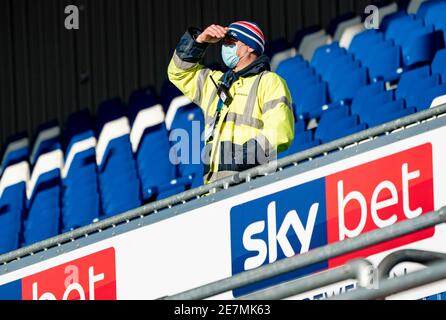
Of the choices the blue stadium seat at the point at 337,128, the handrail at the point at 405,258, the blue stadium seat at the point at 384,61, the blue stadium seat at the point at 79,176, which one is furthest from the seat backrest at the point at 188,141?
the handrail at the point at 405,258

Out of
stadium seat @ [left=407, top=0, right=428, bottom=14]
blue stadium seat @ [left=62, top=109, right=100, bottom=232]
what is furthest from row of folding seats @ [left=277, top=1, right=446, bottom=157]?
blue stadium seat @ [left=62, top=109, right=100, bottom=232]

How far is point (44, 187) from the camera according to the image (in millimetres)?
12086

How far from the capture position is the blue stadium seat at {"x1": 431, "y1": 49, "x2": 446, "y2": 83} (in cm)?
957

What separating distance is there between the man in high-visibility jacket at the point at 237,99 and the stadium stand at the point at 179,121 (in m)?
2.14

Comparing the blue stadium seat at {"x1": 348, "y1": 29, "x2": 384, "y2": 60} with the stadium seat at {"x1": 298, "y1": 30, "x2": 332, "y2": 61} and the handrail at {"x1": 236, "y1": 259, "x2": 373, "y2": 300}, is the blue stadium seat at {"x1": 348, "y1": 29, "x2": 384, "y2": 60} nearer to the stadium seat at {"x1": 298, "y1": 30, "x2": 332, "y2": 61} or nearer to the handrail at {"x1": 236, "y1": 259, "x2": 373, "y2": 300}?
the stadium seat at {"x1": 298, "y1": 30, "x2": 332, "y2": 61}

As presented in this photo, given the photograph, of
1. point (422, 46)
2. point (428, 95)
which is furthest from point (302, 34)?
point (428, 95)

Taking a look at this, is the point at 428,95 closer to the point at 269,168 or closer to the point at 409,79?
the point at 409,79

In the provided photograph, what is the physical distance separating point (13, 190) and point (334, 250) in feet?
27.0

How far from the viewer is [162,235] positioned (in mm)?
7008

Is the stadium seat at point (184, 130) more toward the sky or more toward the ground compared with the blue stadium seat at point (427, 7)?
more toward the ground

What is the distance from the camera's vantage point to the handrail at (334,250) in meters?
4.14

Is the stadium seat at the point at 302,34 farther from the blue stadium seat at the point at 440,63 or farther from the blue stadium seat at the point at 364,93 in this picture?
the blue stadium seat at the point at 440,63
